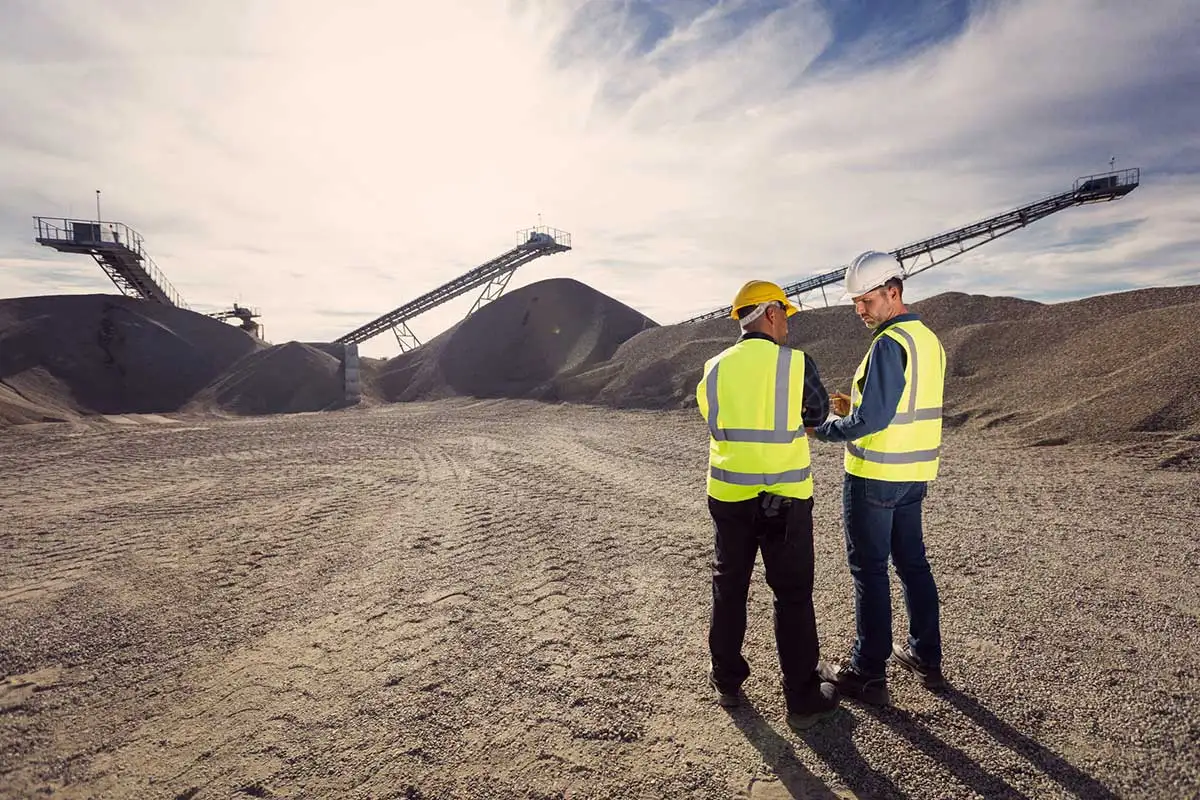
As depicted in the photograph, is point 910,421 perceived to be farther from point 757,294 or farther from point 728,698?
point 728,698

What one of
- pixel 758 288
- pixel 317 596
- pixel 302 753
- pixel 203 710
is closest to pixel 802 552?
pixel 758 288

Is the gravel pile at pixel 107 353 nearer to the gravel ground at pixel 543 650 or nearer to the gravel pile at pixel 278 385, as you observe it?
the gravel pile at pixel 278 385

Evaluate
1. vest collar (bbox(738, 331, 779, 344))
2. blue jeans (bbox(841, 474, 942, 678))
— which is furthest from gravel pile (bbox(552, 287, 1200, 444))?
vest collar (bbox(738, 331, 779, 344))

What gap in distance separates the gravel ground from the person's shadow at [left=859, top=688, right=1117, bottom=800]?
0.6 inches

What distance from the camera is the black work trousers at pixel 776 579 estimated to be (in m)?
2.96

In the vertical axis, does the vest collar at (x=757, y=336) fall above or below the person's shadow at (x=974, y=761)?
above

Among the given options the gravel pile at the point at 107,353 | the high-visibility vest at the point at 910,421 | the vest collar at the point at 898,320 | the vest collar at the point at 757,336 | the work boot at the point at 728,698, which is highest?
the gravel pile at the point at 107,353

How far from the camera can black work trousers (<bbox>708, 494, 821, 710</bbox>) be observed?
2965 mm

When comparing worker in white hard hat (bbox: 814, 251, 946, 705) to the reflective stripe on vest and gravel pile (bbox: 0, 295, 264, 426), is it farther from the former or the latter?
gravel pile (bbox: 0, 295, 264, 426)

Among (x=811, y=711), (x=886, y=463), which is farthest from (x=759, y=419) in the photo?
(x=811, y=711)

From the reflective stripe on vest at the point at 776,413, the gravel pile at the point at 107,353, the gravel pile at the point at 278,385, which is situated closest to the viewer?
the reflective stripe on vest at the point at 776,413

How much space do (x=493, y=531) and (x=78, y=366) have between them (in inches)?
1258

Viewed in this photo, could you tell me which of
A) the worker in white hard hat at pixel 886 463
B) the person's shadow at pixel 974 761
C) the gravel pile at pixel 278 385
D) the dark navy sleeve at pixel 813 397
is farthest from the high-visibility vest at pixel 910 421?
the gravel pile at pixel 278 385

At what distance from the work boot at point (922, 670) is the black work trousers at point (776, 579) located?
789 mm
